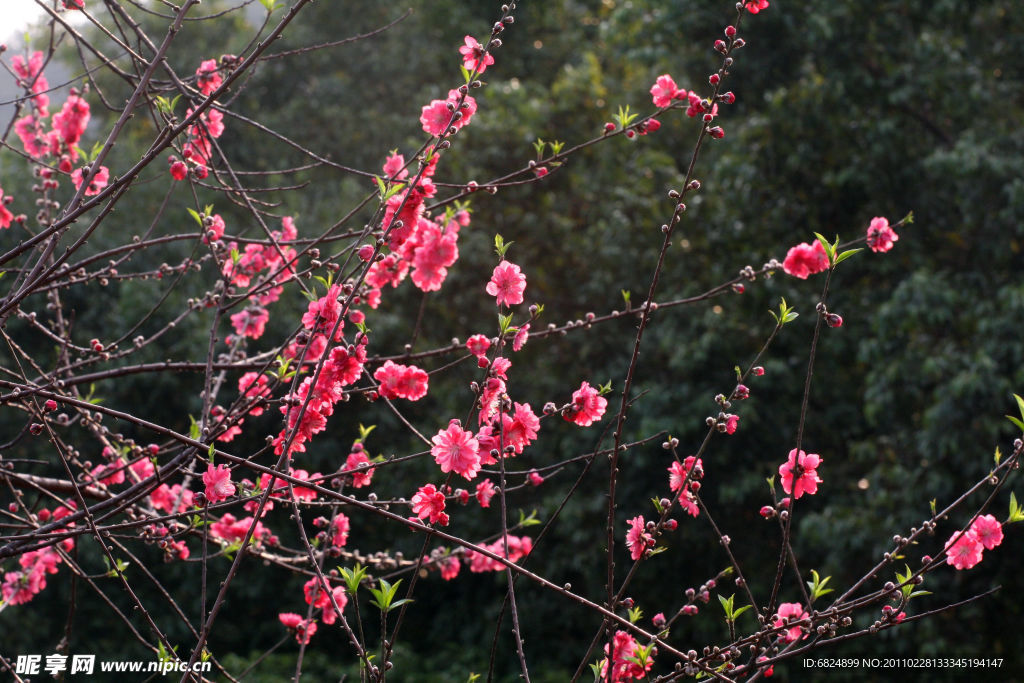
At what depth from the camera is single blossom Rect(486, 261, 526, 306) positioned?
5.40 ft

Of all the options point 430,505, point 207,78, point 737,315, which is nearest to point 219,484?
point 430,505

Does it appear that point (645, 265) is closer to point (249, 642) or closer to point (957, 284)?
point (957, 284)

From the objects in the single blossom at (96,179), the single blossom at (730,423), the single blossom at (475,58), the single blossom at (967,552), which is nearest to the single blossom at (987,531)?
the single blossom at (967,552)

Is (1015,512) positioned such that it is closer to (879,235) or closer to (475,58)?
(879,235)

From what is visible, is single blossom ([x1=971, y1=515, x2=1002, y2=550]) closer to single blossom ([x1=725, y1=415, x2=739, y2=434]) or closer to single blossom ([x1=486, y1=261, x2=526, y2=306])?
single blossom ([x1=725, y1=415, x2=739, y2=434])

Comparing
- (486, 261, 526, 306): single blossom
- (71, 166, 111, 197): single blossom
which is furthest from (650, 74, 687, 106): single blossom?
(71, 166, 111, 197): single blossom

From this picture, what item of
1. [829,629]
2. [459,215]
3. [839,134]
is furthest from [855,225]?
[829,629]

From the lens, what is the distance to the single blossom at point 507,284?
5.40 feet

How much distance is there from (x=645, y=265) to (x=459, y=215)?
4875mm

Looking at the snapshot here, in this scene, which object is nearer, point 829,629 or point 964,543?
point 829,629

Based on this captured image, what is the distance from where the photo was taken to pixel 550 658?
7.33 metres

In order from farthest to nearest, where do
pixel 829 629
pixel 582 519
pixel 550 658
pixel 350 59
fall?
pixel 350 59 < pixel 550 658 < pixel 582 519 < pixel 829 629

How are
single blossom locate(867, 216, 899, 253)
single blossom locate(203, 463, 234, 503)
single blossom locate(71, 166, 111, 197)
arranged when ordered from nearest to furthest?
single blossom locate(203, 463, 234, 503)
single blossom locate(867, 216, 899, 253)
single blossom locate(71, 166, 111, 197)

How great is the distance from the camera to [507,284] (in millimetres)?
1667
